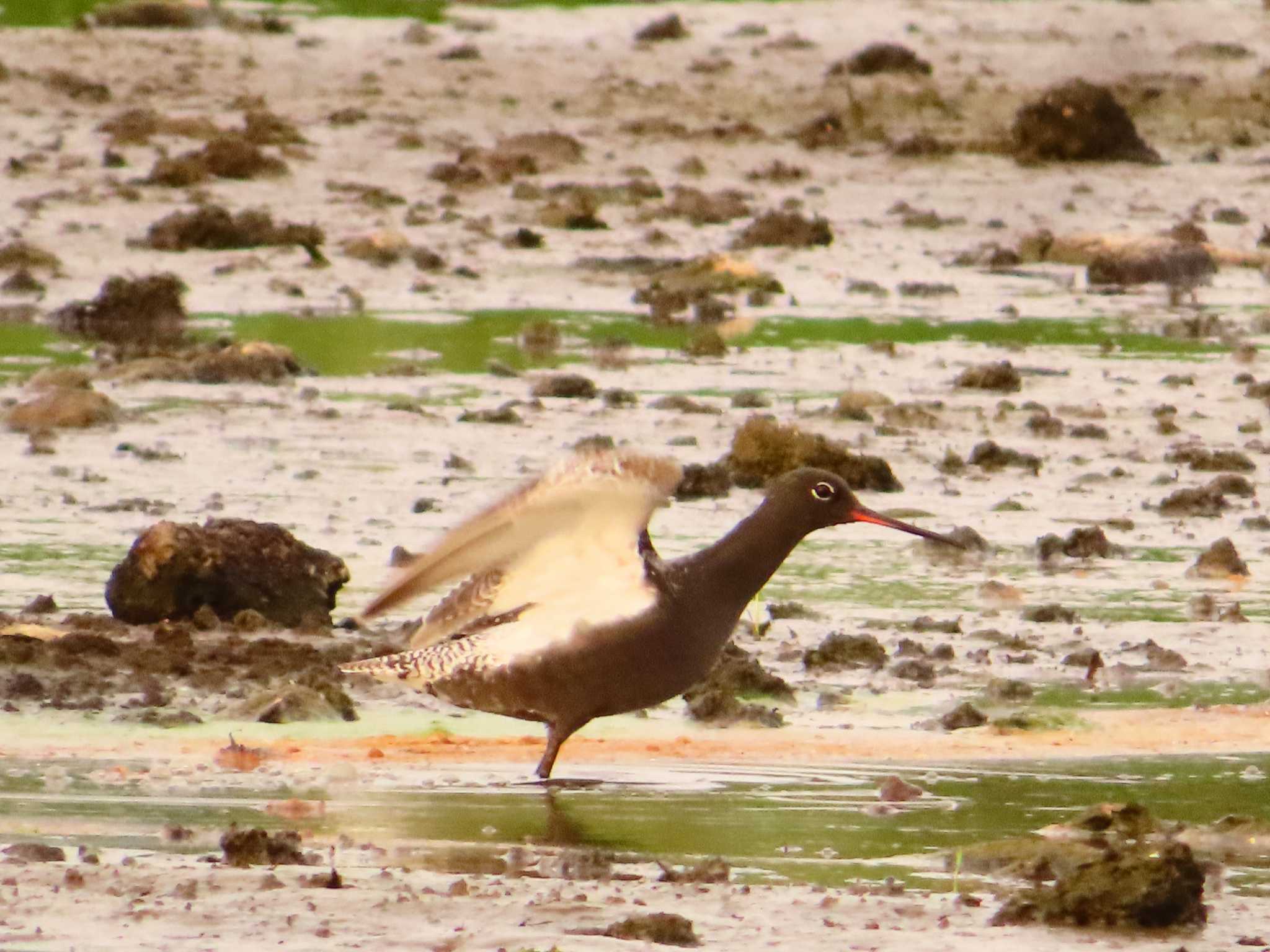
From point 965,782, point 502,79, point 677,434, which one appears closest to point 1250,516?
point 677,434

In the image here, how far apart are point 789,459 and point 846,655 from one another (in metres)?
2.73

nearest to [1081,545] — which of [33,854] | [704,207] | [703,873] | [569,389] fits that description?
[569,389]

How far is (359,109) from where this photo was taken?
25.8 metres

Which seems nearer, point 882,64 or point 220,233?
point 220,233

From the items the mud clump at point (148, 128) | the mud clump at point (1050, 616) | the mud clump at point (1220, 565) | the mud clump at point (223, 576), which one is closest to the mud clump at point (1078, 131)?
the mud clump at point (148, 128)

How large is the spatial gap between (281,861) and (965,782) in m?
1.89

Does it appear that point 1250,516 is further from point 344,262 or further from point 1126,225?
point 1126,225

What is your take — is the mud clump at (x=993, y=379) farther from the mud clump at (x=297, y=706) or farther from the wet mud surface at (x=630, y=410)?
the mud clump at (x=297, y=706)

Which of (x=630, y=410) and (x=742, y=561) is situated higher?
(x=742, y=561)

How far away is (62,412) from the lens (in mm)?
12766

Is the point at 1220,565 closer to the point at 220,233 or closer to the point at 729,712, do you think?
the point at 729,712

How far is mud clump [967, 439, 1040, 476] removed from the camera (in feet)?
41.0

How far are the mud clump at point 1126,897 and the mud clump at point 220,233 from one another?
1255cm

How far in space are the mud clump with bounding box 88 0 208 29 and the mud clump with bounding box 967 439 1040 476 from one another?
19.8 metres
